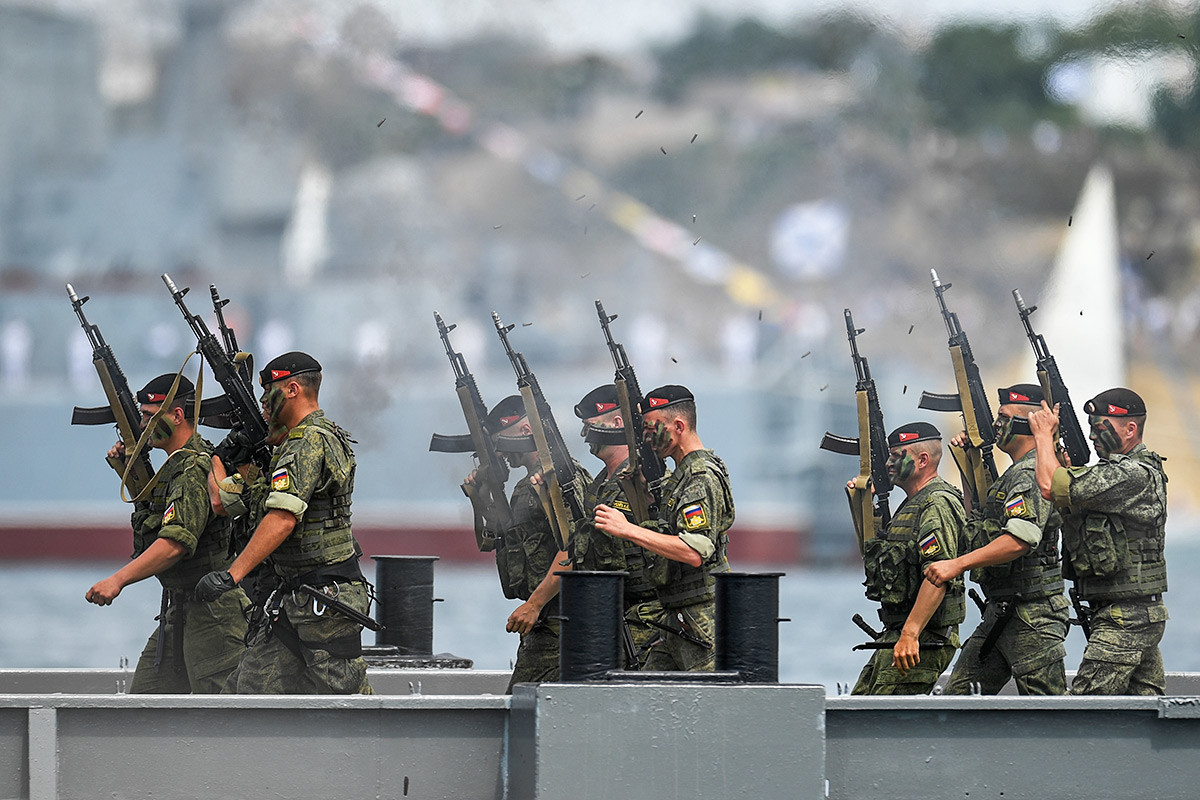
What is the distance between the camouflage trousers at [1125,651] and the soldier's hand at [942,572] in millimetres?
719

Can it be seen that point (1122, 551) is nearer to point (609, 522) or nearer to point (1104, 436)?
point (1104, 436)

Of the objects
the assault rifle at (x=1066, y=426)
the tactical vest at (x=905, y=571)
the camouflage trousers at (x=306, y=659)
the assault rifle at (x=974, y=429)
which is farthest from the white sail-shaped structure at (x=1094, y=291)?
the camouflage trousers at (x=306, y=659)

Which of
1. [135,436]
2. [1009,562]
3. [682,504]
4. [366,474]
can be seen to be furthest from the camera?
[366,474]

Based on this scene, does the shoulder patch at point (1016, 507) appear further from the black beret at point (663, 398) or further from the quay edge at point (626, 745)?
the black beret at point (663, 398)

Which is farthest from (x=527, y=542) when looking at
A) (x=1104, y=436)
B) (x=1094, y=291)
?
(x=1094, y=291)

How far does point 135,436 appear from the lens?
8.50 meters

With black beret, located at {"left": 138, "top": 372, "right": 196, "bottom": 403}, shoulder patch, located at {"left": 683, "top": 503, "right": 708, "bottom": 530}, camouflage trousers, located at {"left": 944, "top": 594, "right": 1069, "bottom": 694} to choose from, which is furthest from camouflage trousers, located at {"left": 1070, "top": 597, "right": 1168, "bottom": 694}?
black beret, located at {"left": 138, "top": 372, "right": 196, "bottom": 403}

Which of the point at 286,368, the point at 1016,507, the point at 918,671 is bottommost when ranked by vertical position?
the point at 918,671

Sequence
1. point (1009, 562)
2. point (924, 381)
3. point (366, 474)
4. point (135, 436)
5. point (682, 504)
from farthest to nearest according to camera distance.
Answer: point (924, 381), point (366, 474), point (135, 436), point (1009, 562), point (682, 504)

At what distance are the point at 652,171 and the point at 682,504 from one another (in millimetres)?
41343

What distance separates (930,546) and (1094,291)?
44.7 meters

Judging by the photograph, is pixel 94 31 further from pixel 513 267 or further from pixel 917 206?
pixel 917 206

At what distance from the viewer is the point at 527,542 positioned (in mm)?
8352

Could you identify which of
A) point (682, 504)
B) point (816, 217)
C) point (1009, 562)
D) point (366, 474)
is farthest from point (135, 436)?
point (816, 217)
